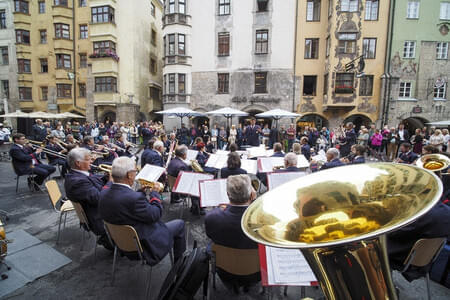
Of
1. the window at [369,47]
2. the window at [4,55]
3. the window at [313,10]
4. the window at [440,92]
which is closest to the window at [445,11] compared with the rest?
the window at [440,92]

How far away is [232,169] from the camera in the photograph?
4402 mm

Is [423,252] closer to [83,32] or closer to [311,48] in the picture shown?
[311,48]

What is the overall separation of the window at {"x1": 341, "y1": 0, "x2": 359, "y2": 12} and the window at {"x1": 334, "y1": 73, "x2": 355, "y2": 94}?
4596 mm

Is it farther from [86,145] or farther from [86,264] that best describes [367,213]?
[86,145]

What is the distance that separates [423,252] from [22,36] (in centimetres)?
3354

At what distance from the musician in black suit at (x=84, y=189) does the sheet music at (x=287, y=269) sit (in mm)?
2409

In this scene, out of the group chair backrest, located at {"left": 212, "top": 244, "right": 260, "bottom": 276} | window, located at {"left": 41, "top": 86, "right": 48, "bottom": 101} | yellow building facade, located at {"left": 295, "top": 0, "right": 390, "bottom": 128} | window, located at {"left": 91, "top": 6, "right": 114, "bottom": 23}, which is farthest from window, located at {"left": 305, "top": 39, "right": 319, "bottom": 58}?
window, located at {"left": 41, "top": 86, "right": 48, "bottom": 101}

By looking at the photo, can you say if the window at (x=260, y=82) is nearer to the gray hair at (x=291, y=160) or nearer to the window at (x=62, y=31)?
the gray hair at (x=291, y=160)

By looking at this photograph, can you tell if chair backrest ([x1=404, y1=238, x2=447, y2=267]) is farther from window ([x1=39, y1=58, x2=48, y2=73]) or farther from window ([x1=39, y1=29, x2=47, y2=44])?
window ([x1=39, y1=29, x2=47, y2=44])

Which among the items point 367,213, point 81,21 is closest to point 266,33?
point 81,21

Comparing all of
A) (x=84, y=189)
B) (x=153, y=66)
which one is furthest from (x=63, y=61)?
(x=84, y=189)

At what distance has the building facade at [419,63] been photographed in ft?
55.0

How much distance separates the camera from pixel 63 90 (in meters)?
22.5

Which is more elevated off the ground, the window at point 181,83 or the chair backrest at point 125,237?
the window at point 181,83
